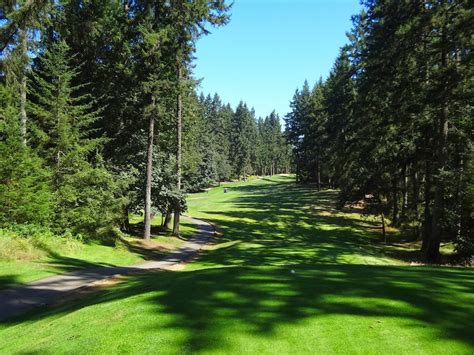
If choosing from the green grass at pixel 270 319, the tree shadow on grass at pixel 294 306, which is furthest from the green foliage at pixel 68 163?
A: the tree shadow on grass at pixel 294 306

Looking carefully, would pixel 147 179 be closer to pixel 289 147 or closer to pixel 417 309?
pixel 417 309

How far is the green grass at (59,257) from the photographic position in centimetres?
1577

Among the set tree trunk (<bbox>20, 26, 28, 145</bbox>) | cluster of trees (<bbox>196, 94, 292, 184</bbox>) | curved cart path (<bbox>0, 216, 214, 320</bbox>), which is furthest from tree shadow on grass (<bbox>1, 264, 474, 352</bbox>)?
cluster of trees (<bbox>196, 94, 292, 184</bbox>)

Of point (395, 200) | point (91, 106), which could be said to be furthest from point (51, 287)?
point (395, 200)

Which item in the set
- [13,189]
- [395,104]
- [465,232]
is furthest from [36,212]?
[465,232]

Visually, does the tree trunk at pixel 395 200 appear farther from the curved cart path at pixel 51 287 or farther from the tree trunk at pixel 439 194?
the curved cart path at pixel 51 287

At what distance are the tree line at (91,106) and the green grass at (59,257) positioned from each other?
1650mm

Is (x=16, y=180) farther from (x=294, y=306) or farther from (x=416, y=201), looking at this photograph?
(x=416, y=201)

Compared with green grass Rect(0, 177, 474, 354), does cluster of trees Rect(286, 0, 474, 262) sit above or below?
above

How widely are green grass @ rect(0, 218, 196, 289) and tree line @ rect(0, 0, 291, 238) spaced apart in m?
1.65

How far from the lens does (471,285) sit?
8.98m

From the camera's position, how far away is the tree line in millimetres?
20516

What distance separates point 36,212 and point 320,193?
5153 cm

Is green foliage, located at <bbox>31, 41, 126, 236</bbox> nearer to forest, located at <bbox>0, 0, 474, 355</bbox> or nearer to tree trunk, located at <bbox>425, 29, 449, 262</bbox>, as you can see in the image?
forest, located at <bbox>0, 0, 474, 355</bbox>
